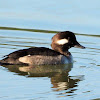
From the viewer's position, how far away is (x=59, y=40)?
51.8 ft

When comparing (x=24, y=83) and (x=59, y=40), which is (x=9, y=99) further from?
(x=59, y=40)

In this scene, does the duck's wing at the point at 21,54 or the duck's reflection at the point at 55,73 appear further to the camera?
the duck's wing at the point at 21,54

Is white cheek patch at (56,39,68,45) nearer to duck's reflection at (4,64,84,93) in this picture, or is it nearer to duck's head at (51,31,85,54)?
duck's head at (51,31,85,54)

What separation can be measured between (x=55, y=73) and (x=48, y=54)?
1459 mm

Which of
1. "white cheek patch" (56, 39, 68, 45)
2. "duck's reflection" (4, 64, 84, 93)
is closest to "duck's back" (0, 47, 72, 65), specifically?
"duck's reflection" (4, 64, 84, 93)

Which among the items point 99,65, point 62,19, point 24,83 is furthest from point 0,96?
point 62,19

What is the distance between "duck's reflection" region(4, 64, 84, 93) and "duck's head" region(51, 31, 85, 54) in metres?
1.15

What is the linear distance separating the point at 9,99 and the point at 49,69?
13.2ft

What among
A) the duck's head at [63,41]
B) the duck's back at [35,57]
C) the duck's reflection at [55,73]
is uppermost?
the duck's head at [63,41]

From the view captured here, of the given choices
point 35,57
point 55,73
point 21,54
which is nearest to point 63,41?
point 35,57

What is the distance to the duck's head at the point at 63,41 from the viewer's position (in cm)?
1577

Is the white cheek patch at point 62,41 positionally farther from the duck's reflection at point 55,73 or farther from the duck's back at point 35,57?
the duck's reflection at point 55,73

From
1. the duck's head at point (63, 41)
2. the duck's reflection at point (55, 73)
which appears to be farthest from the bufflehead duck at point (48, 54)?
the duck's reflection at point (55, 73)

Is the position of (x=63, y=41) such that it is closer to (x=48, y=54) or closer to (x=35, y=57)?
(x=48, y=54)
